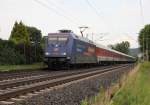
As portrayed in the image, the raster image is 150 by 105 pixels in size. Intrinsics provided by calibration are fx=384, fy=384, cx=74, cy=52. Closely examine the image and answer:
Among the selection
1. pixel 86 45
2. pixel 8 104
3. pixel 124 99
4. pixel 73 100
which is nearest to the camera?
pixel 8 104

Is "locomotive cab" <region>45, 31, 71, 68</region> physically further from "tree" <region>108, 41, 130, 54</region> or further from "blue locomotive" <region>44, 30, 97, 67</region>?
"tree" <region>108, 41, 130, 54</region>

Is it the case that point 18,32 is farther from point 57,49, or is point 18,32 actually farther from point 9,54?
point 57,49

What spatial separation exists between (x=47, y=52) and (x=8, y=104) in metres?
22.7

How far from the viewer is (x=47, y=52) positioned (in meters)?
32.9

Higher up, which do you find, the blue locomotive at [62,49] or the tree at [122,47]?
the tree at [122,47]

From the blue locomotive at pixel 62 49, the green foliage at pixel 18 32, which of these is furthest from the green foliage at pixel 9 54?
the green foliage at pixel 18 32

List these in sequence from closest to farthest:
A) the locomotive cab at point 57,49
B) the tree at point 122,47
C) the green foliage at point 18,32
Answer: the locomotive cab at point 57,49
the green foliage at point 18,32
the tree at point 122,47

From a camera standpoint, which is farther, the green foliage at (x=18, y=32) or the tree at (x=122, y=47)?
the tree at (x=122, y=47)

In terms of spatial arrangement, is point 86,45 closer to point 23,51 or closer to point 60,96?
point 23,51

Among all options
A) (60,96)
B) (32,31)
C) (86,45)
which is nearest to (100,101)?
(60,96)

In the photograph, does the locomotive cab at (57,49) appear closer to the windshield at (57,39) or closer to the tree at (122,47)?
the windshield at (57,39)

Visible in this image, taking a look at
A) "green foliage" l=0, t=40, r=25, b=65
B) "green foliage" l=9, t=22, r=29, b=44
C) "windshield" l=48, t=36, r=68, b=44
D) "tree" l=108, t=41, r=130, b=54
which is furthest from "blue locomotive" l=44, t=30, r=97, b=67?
"tree" l=108, t=41, r=130, b=54

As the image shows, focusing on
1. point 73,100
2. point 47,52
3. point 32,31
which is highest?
point 32,31

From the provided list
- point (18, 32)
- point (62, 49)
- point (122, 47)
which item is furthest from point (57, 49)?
point (122, 47)
